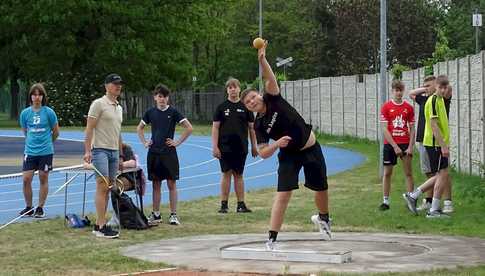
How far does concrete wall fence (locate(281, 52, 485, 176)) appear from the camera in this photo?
18.7m

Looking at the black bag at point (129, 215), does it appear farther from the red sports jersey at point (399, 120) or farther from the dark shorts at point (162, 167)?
the red sports jersey at point (399, 120)

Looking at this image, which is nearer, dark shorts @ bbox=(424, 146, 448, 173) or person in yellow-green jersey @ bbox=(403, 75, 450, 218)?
person in yellow-green jersey @ bbox=(403, 75, 450, 218)

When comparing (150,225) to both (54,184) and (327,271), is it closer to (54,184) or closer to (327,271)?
(327,271)

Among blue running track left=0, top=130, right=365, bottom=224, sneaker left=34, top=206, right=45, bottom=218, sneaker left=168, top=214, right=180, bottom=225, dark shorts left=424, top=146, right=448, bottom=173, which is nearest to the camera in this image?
dark shorts left=424, top=146, right=448, bottom=173

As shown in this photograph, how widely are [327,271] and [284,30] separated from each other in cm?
7281

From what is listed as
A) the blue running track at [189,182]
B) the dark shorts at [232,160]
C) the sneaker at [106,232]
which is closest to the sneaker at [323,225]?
the sneaker at [106,232]

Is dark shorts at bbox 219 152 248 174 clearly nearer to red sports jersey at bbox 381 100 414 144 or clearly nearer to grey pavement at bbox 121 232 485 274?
red sports jersey at bbox 381 100 414 144

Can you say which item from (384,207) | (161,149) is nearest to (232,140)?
(161,149)

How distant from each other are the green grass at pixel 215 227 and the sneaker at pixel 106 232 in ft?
0.39

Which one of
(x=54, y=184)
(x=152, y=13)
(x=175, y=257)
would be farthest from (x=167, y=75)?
(x=175, y=257)

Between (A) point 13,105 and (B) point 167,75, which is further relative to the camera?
(A) point 13,105

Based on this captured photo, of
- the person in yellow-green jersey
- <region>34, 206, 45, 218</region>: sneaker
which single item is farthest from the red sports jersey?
<region>34, 206, 45, 218</region>: sneaker

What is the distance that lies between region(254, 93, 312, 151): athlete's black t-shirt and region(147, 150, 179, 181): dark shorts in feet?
12.1

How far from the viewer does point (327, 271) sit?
920cm
